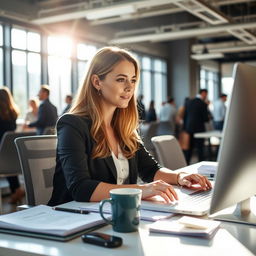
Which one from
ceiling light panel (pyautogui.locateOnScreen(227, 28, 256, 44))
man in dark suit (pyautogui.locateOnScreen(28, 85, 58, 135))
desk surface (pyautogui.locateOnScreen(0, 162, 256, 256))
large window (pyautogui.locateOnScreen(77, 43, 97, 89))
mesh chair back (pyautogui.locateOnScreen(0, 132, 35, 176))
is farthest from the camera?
large window (pyautogui.locateOnScreen(77, 43, 97, 89))

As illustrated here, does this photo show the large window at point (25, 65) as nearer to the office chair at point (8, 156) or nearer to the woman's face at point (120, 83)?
the office chair at point (8, 156)

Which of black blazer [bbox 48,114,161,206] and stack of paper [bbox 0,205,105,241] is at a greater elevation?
black blazer [bbox 48,114,161,206]

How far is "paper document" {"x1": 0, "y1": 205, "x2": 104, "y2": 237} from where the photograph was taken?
3.18 ft

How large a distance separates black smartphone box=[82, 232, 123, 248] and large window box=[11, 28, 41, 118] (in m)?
7.34

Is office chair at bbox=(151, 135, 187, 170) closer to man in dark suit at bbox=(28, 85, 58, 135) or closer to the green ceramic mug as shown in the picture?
the green ceramic mug

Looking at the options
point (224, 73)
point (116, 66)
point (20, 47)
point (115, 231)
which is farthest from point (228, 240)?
point (224, 73)

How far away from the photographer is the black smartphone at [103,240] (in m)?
0.90

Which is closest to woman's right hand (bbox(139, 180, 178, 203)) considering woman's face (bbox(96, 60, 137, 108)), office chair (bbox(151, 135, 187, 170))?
woman's face (bbox(96, 60, 137, 108))

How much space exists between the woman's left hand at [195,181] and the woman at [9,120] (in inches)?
128

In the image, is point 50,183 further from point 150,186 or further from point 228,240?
point 228,240

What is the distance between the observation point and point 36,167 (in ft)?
5.70

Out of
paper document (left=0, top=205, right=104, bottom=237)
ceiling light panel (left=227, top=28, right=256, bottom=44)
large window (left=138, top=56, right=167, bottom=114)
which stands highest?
ceiling light panel (left=227, top=28, right=256, bottom=44)

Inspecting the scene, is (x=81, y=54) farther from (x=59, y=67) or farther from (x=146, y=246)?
(x=146, y=246)

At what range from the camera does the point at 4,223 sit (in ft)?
3.37
